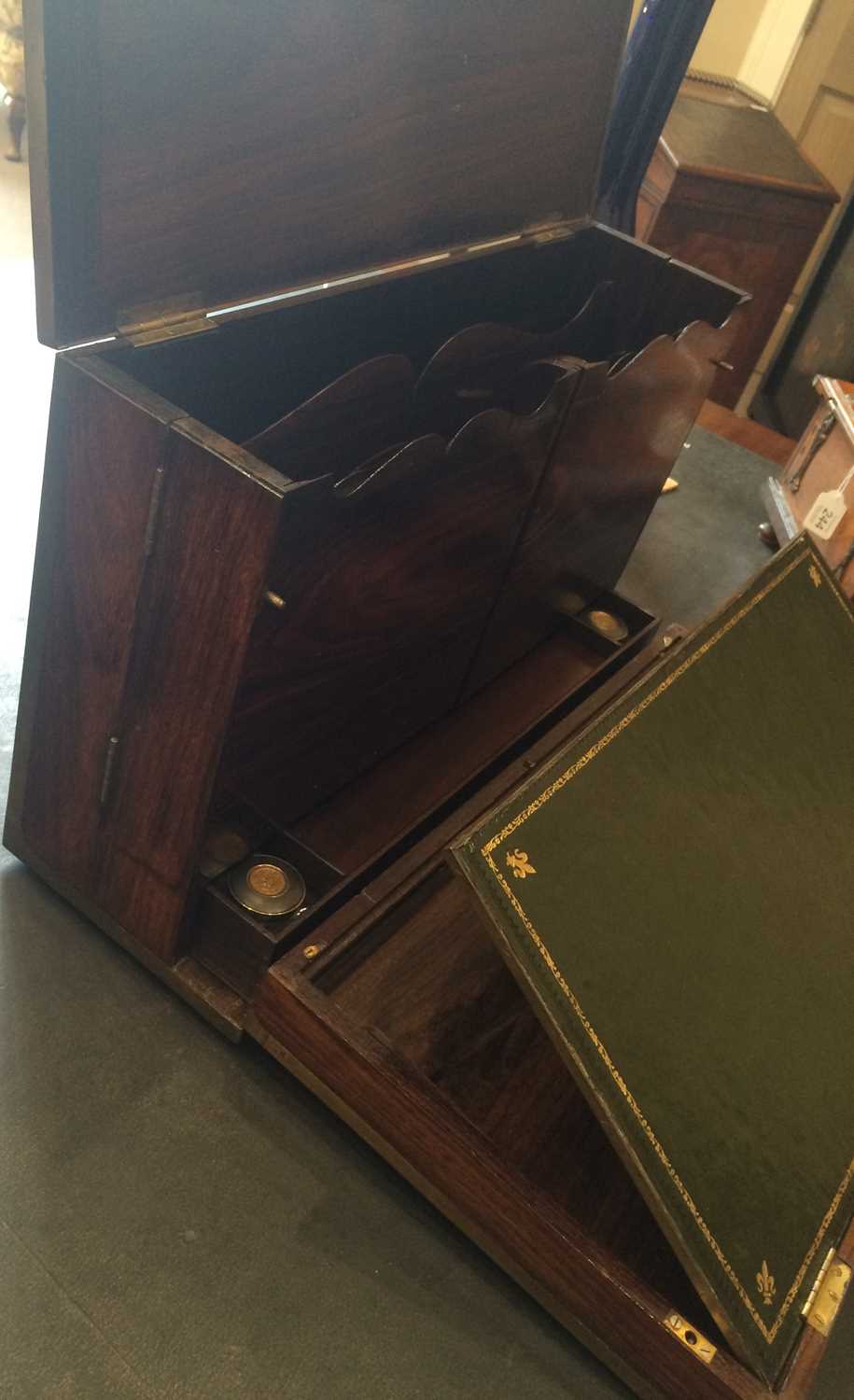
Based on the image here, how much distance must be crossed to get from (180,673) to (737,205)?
232cm

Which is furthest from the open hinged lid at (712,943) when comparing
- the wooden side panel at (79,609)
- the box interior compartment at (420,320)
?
the box interior compartment at (420,320)

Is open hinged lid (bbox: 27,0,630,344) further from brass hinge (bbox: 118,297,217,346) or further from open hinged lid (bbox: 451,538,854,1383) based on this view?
open hinged lid (bbox: 451,538,854,1383)

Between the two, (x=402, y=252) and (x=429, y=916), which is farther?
(x=402, y=252)

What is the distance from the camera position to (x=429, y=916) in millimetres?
1226

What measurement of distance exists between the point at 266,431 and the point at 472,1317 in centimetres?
79

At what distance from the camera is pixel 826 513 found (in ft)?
6.89

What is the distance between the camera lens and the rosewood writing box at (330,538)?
3.15ft

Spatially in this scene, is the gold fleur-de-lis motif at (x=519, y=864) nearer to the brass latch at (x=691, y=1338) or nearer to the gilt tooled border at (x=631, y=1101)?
the gilt tooled border at (x=631, y=1101)

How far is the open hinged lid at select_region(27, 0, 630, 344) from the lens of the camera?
923 millimetres

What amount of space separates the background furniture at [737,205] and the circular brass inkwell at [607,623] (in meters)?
1.42

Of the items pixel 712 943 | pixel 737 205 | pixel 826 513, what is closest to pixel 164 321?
pixel 712 943

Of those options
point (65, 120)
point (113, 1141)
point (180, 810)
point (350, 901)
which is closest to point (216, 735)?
point (180, 810)

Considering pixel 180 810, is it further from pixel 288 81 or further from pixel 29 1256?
pixel 288 81

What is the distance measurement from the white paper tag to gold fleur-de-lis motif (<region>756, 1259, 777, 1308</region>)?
142 centimetres
